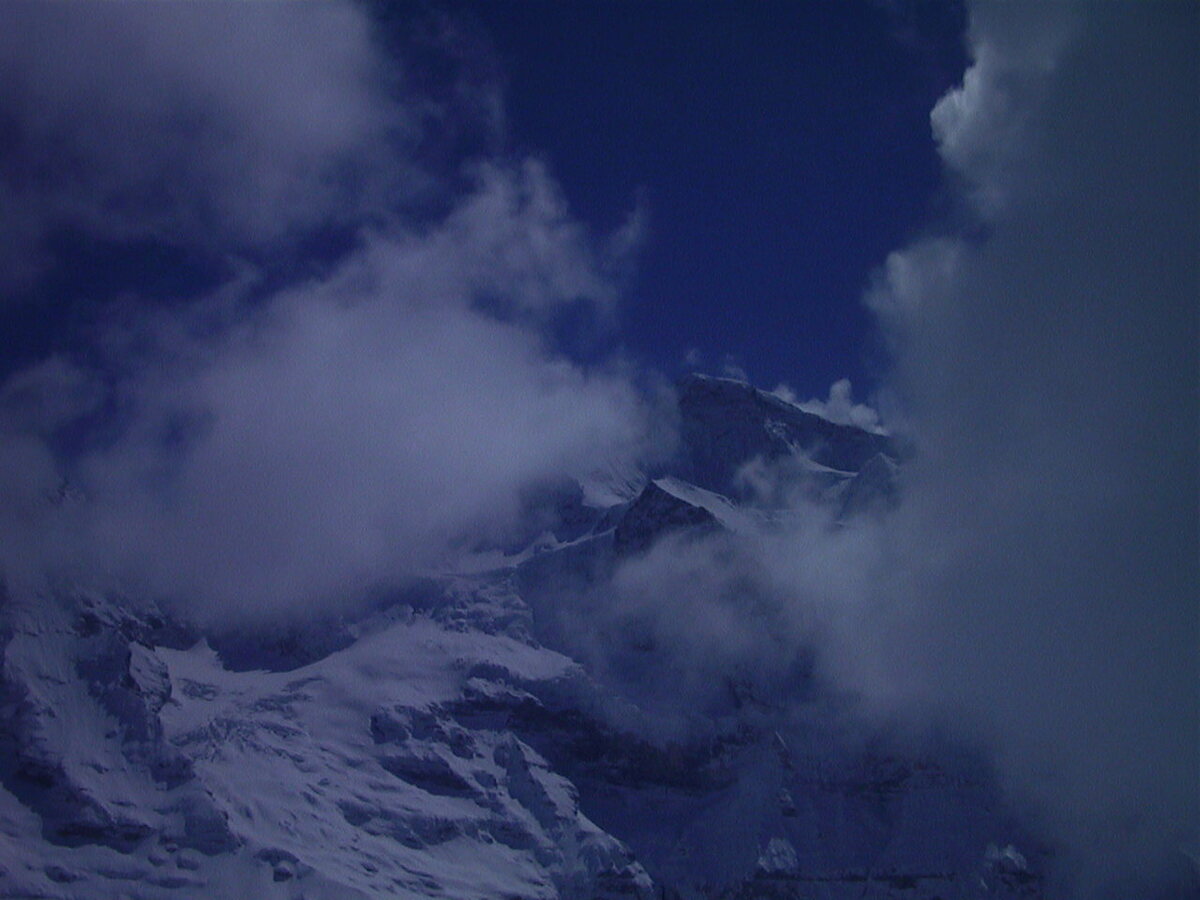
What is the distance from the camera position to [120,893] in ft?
655

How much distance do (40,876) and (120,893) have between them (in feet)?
41.0

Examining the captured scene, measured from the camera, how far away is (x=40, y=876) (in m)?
198
